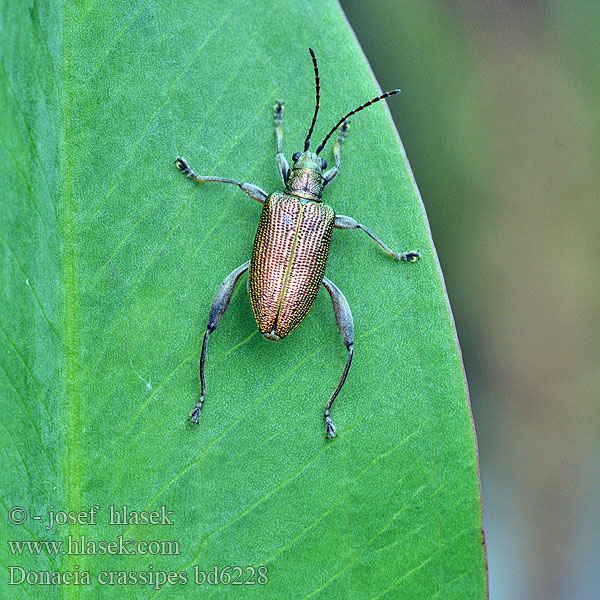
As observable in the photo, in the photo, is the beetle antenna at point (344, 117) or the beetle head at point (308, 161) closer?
the beetle antenna at point (344, 117)

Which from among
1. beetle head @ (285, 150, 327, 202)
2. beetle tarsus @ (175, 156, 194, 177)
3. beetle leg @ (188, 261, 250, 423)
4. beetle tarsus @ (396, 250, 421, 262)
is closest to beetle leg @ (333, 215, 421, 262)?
beetle tarsus @ (396, 250, 421, 262)

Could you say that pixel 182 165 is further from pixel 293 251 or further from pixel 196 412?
pixel 196 412

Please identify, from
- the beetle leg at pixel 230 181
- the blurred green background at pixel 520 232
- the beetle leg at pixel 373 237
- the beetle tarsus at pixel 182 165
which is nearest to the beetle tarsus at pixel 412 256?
the beetle leg at pixel 373 237

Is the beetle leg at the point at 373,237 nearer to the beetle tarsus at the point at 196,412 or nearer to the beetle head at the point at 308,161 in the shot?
the beetle head at the point at 308,161

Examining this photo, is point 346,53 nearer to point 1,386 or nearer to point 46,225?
point 46,225

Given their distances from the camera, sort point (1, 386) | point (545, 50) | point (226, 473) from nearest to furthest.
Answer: point (1, 386), point (226, 473), point (545, 50)

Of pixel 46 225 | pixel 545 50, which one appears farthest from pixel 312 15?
pixel 545 50

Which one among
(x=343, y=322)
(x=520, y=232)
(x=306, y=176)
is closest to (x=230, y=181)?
A: (x=306, y=176)
